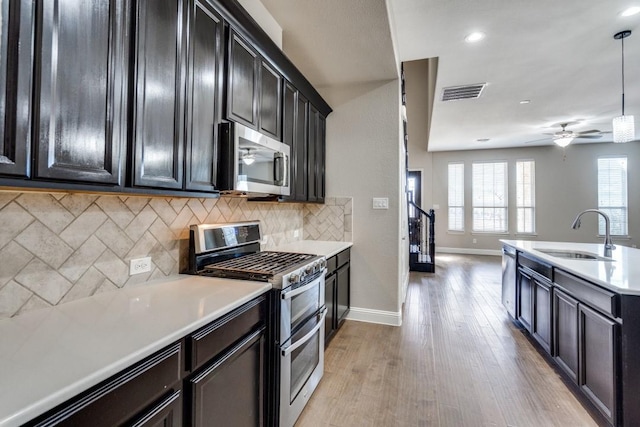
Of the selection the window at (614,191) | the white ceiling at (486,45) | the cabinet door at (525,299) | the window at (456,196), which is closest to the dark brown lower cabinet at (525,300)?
the cabinet door at (525,299)

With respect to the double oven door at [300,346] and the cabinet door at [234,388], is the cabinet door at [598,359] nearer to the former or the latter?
the double oven door at [300,346]

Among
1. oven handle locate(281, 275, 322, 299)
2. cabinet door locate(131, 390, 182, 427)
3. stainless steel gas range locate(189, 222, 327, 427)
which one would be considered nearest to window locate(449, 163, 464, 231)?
stainless steel gas range locate(189, 222, 327, 427)

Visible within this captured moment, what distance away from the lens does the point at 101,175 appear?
1.08 m

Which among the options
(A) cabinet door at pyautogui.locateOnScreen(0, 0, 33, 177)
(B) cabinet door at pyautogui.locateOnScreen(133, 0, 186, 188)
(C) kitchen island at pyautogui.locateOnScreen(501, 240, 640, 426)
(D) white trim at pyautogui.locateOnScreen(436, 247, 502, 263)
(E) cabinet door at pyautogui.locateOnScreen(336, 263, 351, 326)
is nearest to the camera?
(A) cabinet door at pyautogui.locateOnScreen(0, 0, 33, 177)

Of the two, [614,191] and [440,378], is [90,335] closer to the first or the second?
[440,378]

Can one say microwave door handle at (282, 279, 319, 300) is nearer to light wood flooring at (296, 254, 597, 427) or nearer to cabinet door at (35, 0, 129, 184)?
light wood flooring at (296, 254, 597, 427)

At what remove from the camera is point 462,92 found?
450 cm

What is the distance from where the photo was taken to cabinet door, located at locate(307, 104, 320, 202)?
10.0ft

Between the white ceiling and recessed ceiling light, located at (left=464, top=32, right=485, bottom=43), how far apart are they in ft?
0.19

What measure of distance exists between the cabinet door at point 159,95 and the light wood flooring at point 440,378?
1.62 meters

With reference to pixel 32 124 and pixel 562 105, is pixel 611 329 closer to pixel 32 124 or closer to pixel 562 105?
pixel 32 124

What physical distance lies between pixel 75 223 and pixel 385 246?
2.74 metres

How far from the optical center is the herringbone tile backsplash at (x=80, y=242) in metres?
1.09

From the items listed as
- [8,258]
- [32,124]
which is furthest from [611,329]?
[8,258]
